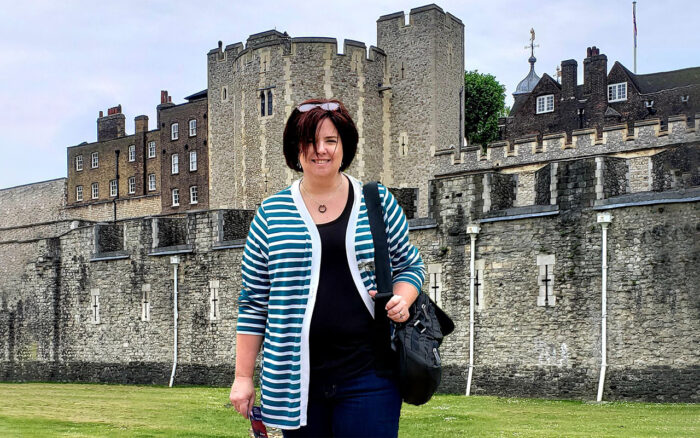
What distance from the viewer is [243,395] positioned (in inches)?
153

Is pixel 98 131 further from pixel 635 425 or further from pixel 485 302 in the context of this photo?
pixel 635 425

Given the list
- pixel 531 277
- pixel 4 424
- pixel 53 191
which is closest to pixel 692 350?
pixel 531 277

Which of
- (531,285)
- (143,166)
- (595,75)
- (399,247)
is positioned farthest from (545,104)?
(399,247)

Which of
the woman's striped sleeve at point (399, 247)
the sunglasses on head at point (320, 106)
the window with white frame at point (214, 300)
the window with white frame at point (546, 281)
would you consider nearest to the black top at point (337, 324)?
the woman's striped sleeve at point (399, 247)

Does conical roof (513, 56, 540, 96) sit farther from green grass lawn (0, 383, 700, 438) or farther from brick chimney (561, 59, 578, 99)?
green grass lawn (0, 383, 700, 438)

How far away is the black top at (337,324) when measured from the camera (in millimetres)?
3730

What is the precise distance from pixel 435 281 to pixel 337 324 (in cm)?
1499

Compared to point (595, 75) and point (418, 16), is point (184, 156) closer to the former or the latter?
point (418, 16)

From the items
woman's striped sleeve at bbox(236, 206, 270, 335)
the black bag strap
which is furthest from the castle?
woman's striped sleeve at bbox(236, 206, 270, 335)

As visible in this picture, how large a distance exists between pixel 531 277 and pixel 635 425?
5650 millimetres

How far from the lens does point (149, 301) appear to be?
24.5 meters

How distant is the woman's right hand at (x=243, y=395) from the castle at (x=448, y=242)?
12.2m

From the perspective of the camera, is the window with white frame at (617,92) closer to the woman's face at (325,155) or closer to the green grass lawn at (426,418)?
the green grass lawn at (426,418)

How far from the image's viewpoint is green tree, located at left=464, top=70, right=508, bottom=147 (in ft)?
181
